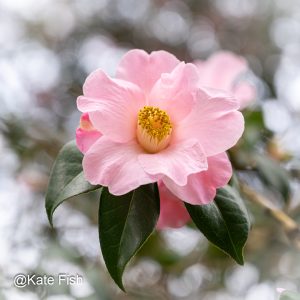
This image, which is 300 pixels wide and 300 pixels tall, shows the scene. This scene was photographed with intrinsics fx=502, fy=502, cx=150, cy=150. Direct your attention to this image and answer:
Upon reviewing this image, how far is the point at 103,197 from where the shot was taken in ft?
2.29

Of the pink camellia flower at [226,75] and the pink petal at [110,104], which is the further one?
the pink camellia flower at [226,75]

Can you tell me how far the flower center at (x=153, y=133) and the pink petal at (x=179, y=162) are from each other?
31mm

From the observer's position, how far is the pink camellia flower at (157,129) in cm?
65

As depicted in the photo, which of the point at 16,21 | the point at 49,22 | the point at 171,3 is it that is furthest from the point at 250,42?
the point at 16,21

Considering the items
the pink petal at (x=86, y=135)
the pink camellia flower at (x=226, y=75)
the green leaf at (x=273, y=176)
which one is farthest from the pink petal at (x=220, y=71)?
the pink petal at (x=86, y=135)

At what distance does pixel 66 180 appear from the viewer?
719mm

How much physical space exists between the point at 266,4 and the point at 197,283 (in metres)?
1.83

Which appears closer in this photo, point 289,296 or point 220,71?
point 289,296

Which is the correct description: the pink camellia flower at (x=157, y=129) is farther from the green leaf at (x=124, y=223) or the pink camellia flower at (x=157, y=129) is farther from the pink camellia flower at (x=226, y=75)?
the pink camellia flower at (x=226, y=75)

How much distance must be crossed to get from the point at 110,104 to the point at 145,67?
95 mm

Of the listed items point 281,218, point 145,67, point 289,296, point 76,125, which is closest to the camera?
point 289,296

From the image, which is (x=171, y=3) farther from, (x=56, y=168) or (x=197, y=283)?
(x=56, y=168)

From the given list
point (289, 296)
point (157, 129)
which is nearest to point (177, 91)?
point (157, 129)

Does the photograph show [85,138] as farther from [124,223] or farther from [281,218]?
[281,218]
